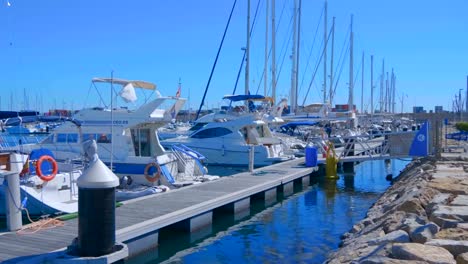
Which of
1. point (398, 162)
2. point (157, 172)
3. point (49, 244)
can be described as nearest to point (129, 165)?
point (157, 172)

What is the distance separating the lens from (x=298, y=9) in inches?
1353

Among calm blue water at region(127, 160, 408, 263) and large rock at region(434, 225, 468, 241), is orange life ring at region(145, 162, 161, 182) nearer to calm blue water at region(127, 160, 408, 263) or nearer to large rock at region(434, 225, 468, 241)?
calm blue water at region(127, 160, 408, 263)

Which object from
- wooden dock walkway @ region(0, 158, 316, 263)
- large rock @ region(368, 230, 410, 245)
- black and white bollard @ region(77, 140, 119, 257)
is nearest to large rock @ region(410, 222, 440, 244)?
large rock @ region(368, 230, 410, 245)

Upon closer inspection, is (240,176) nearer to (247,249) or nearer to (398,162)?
(247,249)

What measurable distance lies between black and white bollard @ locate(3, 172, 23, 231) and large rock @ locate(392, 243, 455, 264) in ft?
20.9

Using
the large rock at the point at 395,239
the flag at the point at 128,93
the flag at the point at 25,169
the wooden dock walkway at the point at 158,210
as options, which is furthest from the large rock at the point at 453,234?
the flag at the point at 128,93

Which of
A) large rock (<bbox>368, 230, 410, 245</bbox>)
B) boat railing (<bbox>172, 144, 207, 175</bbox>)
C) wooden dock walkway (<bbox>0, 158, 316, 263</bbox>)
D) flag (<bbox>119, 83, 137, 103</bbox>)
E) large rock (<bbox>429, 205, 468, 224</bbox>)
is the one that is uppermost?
flag (<bbox>119, 83, 137, 103</bbox>)

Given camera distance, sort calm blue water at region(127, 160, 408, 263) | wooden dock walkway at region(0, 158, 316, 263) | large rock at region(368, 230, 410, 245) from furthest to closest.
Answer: calm blue water at region(127, 160, 408, 263) → wooden dock walkway at region(0, 158, 316, 263) → large rock at region(368, 230, 410, 245)

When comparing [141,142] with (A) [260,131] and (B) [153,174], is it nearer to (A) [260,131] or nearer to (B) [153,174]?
(B) [153,174]

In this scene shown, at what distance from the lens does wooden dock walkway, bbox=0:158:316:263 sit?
835 cm

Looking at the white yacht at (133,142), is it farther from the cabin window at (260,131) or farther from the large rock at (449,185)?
the cabin window at (260,131)

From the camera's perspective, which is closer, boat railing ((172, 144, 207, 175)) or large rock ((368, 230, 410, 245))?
large rock ((368, 230, 410, 245))

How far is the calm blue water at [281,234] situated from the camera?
10.4 m

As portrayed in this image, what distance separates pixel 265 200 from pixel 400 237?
29.0 ft
